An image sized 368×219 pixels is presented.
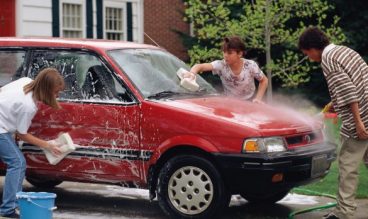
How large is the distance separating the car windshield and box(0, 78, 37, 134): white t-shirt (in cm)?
110

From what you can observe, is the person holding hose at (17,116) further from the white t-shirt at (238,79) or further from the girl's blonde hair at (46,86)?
the white t-shirt at (238,79)

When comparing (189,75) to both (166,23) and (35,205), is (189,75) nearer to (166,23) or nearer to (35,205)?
(35,205)

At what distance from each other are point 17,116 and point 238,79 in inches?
102

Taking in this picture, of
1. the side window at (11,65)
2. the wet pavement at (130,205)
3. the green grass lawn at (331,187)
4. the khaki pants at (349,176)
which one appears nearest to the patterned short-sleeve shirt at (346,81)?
the khaki pants at (349,176)

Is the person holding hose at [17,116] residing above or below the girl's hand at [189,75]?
below

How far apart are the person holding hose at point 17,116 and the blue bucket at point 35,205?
0.67 metres

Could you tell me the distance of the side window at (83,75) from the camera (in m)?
7.92

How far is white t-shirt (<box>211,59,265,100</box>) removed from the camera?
878 cm

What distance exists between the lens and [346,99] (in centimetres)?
718

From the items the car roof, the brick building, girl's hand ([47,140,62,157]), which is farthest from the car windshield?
the brick building

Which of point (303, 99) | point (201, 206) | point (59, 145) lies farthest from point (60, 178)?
point (303, 99)

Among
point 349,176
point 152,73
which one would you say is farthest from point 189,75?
point 349,176

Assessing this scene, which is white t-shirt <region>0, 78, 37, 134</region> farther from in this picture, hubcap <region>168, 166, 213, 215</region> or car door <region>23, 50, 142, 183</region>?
hubcap <region>168, 166, 213, 215</region>

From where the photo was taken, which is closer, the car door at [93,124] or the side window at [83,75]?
the car door at [93,124]
